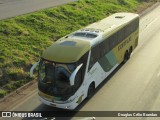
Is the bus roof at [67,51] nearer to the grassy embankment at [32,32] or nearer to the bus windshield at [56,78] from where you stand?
the bus windshield at [56,78]

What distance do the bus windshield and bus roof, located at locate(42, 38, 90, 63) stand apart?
25 centimetres

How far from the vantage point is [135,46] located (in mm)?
23734

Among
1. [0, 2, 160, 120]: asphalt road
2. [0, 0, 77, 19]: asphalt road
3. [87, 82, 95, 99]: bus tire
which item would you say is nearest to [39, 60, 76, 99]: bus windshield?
[0, 2, 160, 120]: asphalt road

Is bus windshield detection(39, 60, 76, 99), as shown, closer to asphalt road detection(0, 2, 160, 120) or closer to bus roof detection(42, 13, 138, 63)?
bus roof detection(42, 13, 138, 63)

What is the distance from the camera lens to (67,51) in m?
14.9

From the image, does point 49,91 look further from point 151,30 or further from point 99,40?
point 151,30

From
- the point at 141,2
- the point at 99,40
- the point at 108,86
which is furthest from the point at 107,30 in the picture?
the point at 141,2

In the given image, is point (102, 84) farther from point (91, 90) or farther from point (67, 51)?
point (67, 51)

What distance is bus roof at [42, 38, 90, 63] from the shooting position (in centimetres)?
1446

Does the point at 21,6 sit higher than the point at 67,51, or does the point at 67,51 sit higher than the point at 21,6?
the point at 67,51

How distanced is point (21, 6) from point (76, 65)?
20.3 metres

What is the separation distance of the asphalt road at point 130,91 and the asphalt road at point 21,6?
41.3 feet

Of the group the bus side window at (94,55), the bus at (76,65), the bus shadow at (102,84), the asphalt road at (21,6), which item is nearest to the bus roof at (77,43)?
the bus at (76,65)

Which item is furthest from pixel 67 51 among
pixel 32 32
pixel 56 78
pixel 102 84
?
pixel 32 32
